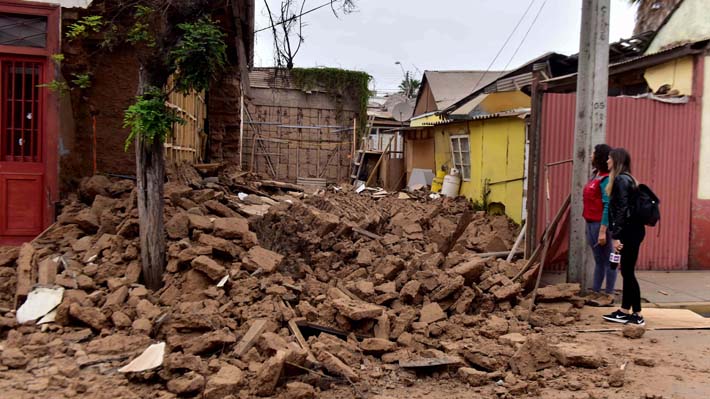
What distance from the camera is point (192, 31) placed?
239 inches

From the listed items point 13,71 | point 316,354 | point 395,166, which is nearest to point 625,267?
point 316,354

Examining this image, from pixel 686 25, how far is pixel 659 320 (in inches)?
266

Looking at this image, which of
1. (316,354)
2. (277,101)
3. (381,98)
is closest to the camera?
(316,354)

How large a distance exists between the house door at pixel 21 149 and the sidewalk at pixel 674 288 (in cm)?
721

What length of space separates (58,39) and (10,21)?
623mm

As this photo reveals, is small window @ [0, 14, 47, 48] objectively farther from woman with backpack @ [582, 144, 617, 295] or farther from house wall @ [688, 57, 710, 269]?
house wall @ [688, 57, 710, 269]

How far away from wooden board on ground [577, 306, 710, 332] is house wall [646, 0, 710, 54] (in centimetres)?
572

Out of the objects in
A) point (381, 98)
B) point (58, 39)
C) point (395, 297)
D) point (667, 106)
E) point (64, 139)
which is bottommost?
point (395, 297)

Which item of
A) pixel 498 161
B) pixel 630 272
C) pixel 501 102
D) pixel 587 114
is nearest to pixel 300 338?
pixel 630 272

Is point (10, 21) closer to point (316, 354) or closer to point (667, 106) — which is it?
point (316, 354)

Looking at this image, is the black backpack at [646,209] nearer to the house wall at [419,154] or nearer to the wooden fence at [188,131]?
the wooden fence at [188,131]

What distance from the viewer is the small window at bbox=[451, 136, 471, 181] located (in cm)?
1495

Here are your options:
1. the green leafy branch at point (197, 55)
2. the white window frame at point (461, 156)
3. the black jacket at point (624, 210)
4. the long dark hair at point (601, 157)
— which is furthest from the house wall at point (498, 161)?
the green leafy branch at point (197, 55)

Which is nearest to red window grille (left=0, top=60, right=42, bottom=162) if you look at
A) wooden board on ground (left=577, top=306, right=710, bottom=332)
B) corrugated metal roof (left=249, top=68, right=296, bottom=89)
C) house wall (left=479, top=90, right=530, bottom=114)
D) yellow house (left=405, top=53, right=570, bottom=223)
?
A: wooden board on ground (left=577, top=306, right=710, bottom=332)
